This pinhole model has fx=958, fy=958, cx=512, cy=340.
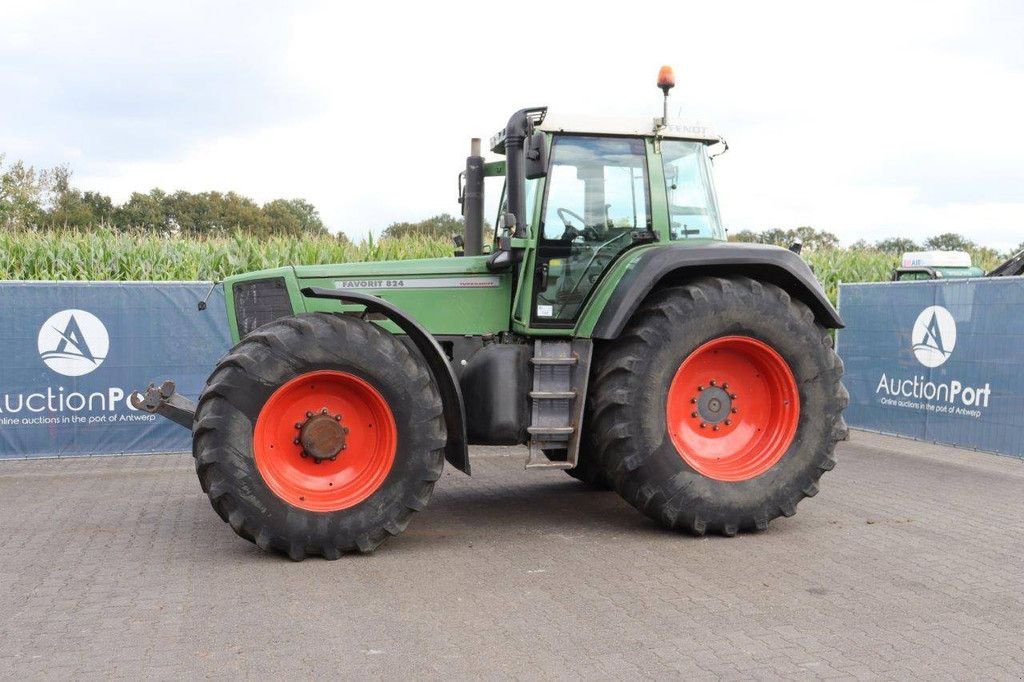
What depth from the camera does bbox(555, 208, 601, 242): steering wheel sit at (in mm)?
6703

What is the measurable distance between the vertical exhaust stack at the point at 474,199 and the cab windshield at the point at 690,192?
1.52 metres

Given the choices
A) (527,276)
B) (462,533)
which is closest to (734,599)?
(462,533)

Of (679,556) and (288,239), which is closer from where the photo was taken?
(679,556)

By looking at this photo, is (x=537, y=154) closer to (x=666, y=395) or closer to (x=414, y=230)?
(x=666, y=395)

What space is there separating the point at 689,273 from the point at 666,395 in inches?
35.4

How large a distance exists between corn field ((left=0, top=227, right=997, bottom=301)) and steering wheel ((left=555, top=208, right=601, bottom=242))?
765cm

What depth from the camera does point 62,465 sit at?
9.66 meters

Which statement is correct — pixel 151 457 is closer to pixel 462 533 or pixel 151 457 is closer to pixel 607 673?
pixel 462 533

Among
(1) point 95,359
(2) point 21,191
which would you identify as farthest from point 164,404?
(2) point 21,191

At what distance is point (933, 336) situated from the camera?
1106 cm

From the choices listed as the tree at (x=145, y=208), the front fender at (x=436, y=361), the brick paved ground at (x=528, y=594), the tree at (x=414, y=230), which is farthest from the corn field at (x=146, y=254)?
the tree at (x=145, y=208)

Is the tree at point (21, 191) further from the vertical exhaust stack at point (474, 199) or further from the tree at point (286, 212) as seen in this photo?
the vertical exhaust stack at point (474, 199)

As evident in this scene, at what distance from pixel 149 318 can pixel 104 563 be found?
4770 mm

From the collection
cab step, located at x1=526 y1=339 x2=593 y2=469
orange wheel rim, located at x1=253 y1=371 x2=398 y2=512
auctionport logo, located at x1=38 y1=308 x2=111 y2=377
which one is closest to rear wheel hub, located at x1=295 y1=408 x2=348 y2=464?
orange wheel rim, located at x1=253 y1=371 x2=398 y2=512
